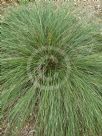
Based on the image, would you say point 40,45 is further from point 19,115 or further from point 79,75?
point 19,115

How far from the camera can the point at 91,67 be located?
4.00m

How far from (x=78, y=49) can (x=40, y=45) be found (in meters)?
0.51

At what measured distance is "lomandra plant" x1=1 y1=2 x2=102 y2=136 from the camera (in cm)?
Answer: 366

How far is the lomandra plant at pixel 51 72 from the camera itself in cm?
366

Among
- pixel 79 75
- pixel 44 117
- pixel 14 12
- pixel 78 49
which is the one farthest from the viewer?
pixel 14 12

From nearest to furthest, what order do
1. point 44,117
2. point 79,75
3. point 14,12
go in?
point 44,117 → point 79,75 → point 14,12

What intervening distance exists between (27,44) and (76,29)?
0.73m

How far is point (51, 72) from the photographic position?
3.89m

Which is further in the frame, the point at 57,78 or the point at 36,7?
the point at 36,7

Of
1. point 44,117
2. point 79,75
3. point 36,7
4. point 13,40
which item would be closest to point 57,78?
point 79,75

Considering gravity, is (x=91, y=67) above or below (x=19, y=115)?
above

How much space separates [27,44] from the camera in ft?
13.4

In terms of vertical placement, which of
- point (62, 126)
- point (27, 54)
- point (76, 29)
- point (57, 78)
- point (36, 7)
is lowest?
point (62, 126)

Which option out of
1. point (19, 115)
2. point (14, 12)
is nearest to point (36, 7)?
point (14, 12)
